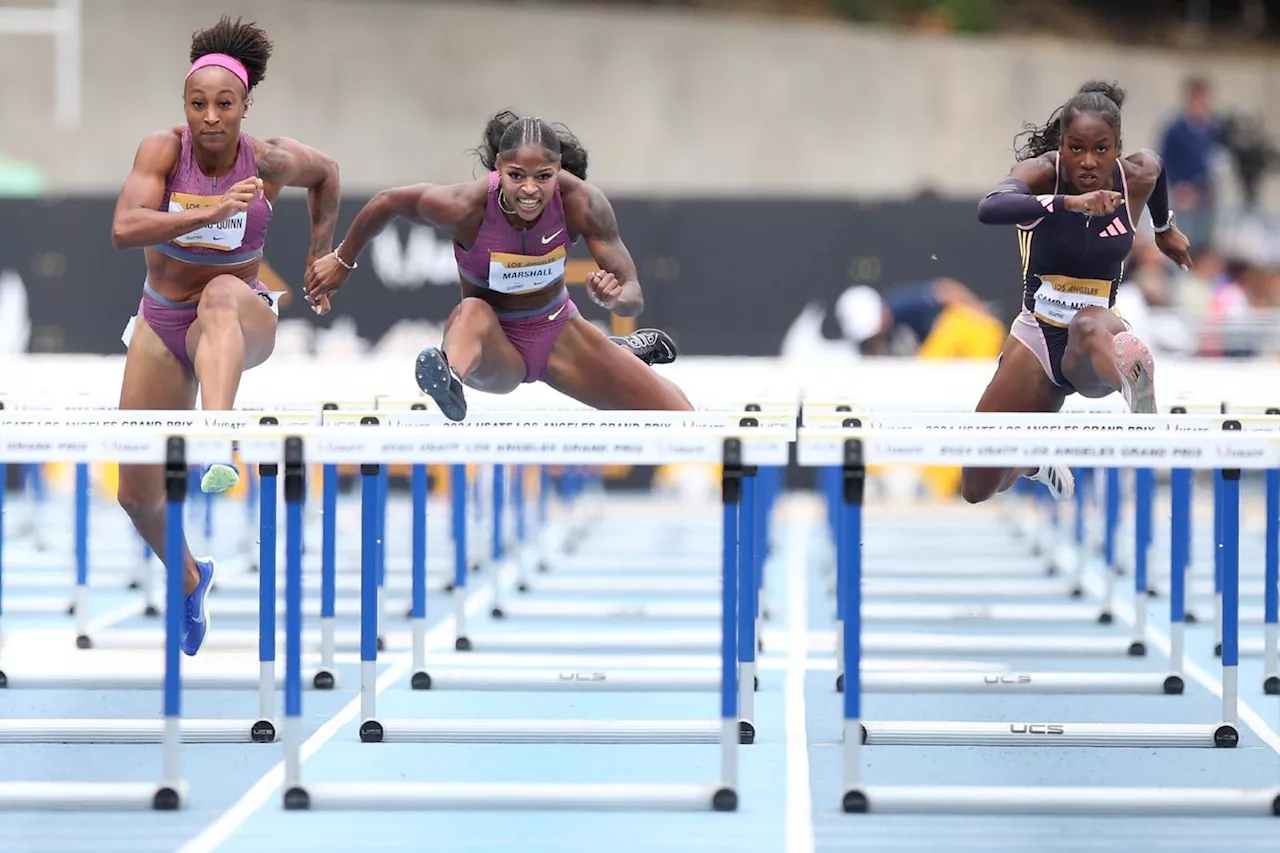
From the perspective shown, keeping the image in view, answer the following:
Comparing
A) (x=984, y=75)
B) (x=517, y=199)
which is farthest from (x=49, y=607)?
(x=984, y=75)

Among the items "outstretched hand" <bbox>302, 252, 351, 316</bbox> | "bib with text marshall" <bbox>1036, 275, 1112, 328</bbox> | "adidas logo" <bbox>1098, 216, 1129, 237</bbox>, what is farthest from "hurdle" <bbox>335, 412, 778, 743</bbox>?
"adidas logo" <bbox>1098, 216, 1129, 237</bbox>

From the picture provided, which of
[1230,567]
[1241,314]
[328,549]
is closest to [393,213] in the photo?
[328,549]

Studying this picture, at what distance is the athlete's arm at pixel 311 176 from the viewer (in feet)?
20.0

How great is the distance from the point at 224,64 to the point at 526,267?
4.00 feet

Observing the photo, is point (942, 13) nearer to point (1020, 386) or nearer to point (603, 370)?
point (1020, 386)

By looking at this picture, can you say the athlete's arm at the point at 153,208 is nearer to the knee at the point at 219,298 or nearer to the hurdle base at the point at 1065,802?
the knee at the point at 219,298

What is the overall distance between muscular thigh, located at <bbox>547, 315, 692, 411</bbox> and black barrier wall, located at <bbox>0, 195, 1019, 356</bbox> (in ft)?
27.0

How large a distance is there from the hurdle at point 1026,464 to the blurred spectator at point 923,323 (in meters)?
7.93

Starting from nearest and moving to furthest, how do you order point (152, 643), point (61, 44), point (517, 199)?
point (517, 199) → point (152, 643) → point (61, 44)

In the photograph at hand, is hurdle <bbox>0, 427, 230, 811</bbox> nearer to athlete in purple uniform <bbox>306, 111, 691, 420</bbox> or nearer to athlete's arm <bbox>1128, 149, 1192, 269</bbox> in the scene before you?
athlete in purple uniform <bbox>306, 111, 691, 420</bbox>

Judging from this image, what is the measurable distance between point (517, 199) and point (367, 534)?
1.24 m

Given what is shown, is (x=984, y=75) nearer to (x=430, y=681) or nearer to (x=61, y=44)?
(x=61, y=44)

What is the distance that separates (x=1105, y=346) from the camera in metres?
6.12

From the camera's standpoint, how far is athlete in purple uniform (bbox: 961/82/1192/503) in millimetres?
5926
